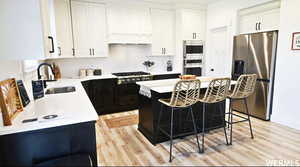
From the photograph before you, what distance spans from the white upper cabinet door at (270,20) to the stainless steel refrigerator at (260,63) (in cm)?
32

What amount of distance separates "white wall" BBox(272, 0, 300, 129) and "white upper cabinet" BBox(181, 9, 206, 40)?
2.01m

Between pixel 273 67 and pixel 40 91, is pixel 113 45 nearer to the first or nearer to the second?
pixel 40 91

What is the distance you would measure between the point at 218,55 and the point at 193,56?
0.65 m

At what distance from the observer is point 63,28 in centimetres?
386

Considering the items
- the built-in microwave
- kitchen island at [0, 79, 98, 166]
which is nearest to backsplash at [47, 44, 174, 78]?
the built-in microwave

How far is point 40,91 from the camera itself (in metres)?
2.14

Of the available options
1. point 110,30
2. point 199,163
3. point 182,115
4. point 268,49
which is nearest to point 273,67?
point 268,49

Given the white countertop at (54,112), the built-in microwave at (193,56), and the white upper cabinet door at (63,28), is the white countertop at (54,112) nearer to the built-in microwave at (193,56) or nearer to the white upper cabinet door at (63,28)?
the white upper cabinet door at (63,28)

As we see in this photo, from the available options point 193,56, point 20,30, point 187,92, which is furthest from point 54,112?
point 193,56

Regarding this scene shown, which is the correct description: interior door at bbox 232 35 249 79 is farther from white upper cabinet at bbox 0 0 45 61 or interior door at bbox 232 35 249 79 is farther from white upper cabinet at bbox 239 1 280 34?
white upper cabinet at bbox 0 0 45 61

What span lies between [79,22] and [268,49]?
396 centimetres

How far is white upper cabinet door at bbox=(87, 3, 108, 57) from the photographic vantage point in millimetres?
4074

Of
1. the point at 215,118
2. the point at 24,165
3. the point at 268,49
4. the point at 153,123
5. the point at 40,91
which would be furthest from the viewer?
the point at 268,49

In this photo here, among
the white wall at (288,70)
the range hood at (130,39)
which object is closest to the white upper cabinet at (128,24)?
the range hood at (130,39)
